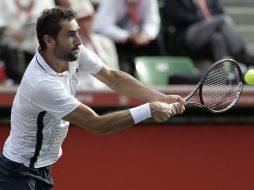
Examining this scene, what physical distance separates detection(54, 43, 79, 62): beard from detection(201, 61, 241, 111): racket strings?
2.99 feet

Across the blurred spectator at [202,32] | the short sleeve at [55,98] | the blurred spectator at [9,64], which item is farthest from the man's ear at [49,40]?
the blurred spectator at [202,32]

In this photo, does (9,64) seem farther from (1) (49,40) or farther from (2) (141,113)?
(2) (141,113)

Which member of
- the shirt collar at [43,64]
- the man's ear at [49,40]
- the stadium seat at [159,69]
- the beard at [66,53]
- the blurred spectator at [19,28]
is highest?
the man's ear at [49,40]

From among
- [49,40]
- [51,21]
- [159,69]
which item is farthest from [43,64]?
[159,69]

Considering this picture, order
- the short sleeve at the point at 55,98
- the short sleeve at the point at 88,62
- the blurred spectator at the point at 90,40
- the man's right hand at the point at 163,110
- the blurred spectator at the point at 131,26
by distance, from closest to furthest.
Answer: the man's right hand at the point at 163,110, the short sleeve at the point at 55,98, the short sleeve at the point at 88,62, the blurred spectator at the point at 90,40, the blurred spectator at the point at 131,26

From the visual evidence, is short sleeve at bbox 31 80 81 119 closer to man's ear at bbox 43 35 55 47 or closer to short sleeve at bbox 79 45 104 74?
man's ear at bbox 43 35 55 47

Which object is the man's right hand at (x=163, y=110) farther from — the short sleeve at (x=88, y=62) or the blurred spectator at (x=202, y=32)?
the blurred spectator at (x=202, y=32)

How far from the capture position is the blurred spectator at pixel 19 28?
7.40 metres

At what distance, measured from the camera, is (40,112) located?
4.87 metres

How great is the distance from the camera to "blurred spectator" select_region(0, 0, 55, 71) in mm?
7402

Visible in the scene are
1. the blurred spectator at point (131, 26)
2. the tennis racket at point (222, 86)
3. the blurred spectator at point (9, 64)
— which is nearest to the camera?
the tennis racket at point (222, 86)

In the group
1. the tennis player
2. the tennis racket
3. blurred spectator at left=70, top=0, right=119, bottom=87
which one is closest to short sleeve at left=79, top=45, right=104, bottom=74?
the tennis player

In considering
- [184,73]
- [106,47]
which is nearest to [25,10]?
[106,47]

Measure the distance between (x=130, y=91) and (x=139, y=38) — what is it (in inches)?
103
